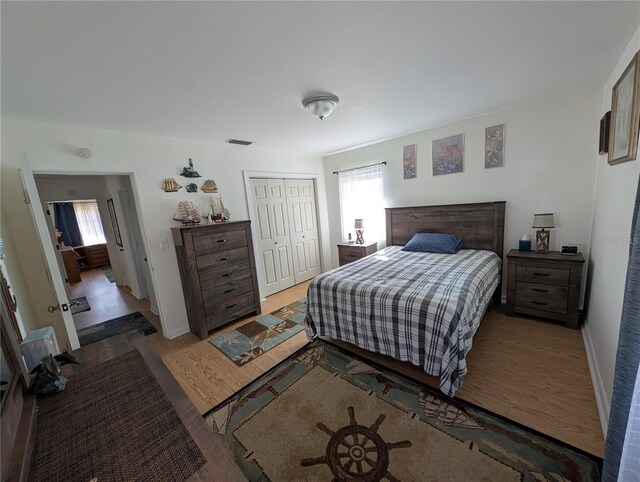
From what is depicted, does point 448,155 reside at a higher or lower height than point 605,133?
higher

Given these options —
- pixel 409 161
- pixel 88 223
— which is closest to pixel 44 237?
pixel 409 161

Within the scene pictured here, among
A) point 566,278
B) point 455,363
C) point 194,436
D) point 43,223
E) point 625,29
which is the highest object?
point 625,29

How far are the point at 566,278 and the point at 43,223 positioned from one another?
15.0ft

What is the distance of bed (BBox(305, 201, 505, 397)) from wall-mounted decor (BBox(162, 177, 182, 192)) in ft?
6.62

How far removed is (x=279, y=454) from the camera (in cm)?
148

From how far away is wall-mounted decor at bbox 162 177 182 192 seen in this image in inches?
113

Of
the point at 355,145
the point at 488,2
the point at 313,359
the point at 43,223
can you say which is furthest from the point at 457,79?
the point at 43,223

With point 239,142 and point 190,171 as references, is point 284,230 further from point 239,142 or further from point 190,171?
point 190,171

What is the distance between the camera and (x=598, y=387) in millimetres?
1677

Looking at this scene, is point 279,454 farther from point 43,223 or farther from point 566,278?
point 566,278

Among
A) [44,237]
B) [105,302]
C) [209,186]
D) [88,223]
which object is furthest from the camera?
[88,223]

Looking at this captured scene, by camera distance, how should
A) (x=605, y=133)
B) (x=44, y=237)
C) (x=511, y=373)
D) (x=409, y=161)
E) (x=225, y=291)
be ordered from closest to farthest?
1. (x=44, y=237)
2. (x=511, y=373)
3. (x=605, y=133)
4. (x=225, y=291)
5. (x=409, y=161)

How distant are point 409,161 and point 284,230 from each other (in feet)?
7.55

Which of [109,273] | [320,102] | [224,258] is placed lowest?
[109,273]
